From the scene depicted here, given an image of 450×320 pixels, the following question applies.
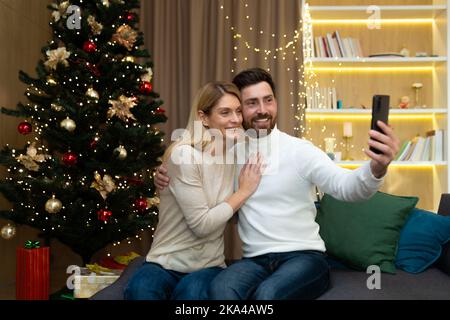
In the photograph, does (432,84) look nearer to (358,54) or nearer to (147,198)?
(358,54)

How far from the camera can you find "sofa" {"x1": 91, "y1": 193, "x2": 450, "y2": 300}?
75.6 inches

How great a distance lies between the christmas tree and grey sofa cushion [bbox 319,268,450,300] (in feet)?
5.67

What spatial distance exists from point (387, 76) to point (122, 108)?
7.68ft

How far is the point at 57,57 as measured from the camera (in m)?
3.54

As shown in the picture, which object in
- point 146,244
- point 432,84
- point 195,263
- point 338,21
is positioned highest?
point 338,21

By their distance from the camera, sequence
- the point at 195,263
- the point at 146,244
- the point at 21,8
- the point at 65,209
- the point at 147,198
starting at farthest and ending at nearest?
1. the point at 146,244
2. the point at 21,8
3. the point at 147,198
4. the point at 65,209
5. the point at 195,263

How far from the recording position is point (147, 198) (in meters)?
3.76

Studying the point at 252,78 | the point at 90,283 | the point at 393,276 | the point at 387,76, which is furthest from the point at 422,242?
the point at 387,76

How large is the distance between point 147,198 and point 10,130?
1.05 m

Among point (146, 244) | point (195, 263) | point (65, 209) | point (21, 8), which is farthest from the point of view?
point (146, 244)

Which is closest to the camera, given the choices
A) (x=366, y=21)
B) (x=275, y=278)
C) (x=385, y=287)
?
(x=275, y=278)

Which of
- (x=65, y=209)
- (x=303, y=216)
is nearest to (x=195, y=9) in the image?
(x=65, y=209)

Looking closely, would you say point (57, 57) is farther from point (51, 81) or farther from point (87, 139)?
point (87, 139)

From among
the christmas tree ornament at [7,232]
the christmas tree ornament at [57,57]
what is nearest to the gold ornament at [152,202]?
the christmas tree ornament at [7,232]
